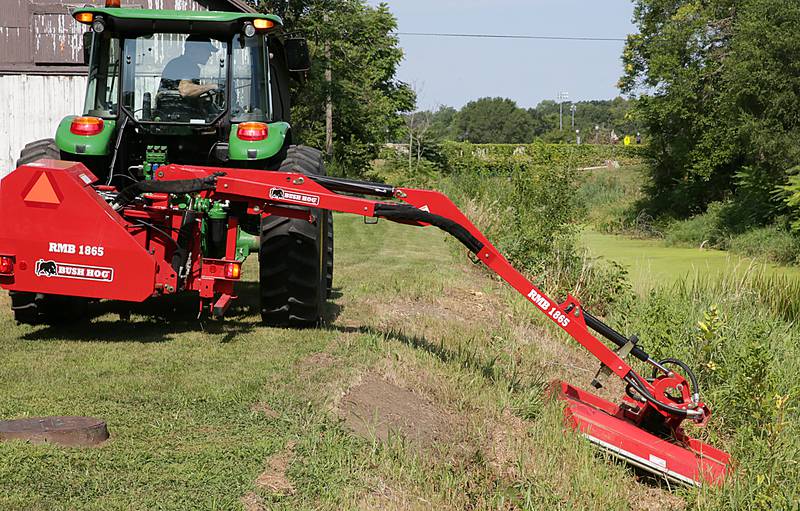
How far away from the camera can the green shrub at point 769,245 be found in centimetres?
1767

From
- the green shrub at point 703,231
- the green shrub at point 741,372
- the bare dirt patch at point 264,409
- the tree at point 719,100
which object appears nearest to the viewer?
the bare dirt patch at point 264,409

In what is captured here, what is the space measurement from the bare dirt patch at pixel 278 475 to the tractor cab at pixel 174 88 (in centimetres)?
306

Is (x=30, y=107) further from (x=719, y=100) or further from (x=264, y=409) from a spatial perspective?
(x=719, y=100)

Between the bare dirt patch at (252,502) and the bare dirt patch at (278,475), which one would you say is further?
the bare dirt patch at (278,475)

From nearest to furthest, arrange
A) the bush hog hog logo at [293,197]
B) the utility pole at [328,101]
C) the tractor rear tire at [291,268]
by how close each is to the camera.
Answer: the bush hog hog logo at [293,197]
the tractor rear tire at [291,268]
the utility pole at [328,101]

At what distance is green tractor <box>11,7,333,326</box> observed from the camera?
23.0 ft

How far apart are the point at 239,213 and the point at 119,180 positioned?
131cm

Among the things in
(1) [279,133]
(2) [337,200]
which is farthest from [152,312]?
(2) [337,200]

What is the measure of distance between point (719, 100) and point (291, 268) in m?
19.5

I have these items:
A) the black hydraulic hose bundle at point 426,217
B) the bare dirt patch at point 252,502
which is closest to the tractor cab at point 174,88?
the black hydraulic hose bundle at point 426,217

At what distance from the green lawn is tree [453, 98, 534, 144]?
74.5 meters

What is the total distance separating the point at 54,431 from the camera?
14.4ft

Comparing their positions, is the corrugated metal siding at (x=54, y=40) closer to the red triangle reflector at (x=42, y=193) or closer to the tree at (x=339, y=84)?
the tree at (x=339, y=84)

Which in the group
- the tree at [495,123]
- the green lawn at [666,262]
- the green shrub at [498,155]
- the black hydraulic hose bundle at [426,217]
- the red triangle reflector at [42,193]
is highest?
the tree at [495,123]
